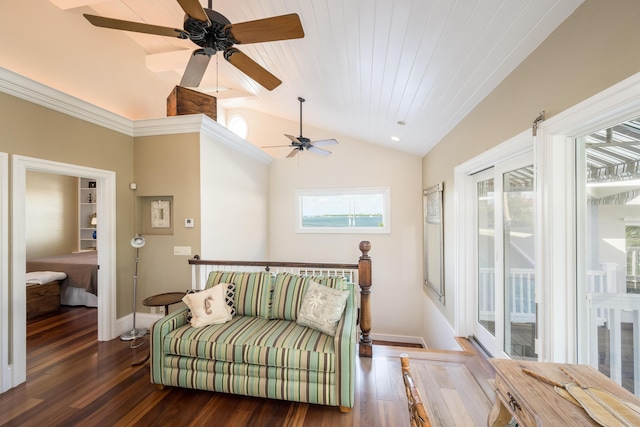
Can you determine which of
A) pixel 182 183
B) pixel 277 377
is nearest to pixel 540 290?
pixel 277 377

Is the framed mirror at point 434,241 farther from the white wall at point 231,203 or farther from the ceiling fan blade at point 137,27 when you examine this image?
the ceiling fan blade at point 137,27

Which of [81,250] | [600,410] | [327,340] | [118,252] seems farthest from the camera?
[81,250]

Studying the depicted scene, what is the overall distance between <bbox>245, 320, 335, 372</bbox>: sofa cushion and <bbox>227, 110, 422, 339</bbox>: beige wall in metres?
3.17

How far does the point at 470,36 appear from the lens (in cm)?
173

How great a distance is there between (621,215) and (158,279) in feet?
14.6

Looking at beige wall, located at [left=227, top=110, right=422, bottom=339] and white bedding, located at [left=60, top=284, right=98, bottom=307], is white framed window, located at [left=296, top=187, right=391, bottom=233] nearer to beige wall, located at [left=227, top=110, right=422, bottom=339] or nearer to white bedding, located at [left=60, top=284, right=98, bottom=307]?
beige wall, located at [left=227, top=110, right=422, bottom=339]

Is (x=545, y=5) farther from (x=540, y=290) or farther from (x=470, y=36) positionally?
(x=540, y=290)

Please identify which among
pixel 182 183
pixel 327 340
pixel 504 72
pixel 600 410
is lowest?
pixel 327 340

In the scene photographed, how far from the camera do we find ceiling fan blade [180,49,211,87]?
1941 mm

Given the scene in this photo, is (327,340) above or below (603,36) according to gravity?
below

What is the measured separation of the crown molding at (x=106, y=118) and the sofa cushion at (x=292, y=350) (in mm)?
2710

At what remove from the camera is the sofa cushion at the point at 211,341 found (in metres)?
2.15

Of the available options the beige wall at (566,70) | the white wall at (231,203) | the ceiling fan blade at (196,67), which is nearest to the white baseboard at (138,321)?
the white wall at (231,203)

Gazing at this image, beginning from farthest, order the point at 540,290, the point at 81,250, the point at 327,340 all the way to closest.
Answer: the point at 81,250, the point at 327,340, the point at 540,290
